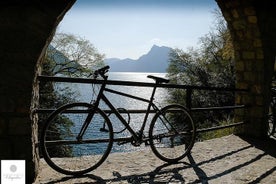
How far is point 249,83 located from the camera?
6.63 meters

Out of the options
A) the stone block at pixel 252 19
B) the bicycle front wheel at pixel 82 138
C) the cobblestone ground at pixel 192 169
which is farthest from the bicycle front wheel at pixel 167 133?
the stone block at pixel 252 19

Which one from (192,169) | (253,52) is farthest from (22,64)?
(253,52)

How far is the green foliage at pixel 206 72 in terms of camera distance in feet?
78.0

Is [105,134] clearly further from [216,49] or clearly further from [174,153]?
[216,49]

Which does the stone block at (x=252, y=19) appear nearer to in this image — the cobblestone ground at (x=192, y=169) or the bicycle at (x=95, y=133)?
the cobblestone ground at (x=192, y=169)

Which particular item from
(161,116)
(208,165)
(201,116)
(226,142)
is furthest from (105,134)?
(201,116)

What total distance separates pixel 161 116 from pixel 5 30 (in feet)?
7.63

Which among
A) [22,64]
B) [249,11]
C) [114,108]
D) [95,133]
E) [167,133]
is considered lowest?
[167,133]

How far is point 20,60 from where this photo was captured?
333 cm
